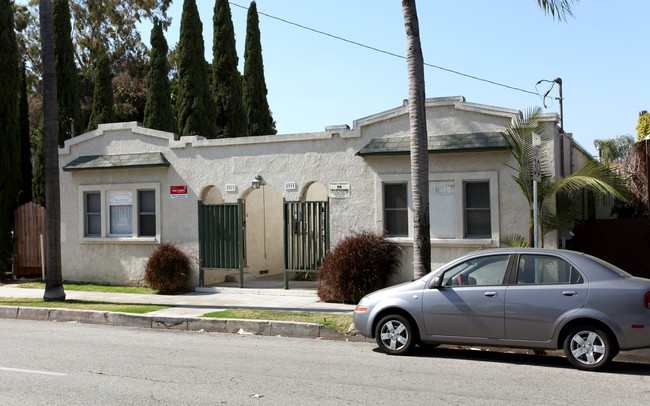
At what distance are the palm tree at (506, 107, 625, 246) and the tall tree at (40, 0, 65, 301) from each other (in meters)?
9.86

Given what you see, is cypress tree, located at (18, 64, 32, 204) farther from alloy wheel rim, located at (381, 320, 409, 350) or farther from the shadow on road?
the shadow on road

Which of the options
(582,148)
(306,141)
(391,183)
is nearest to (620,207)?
(582,148)

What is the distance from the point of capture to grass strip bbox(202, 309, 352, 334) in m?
11.2

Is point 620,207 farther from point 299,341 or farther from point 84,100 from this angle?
point 84,100

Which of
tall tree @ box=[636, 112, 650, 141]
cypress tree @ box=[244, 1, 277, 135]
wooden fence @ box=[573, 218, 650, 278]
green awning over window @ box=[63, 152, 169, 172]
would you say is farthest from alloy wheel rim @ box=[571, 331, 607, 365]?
cypress tree @ box=[244, 1, 277, 135]

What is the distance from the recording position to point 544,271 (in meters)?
8.40

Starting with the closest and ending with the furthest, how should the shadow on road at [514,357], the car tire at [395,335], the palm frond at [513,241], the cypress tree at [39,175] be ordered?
the shadow on road at [514,357], the car tire at [395,335], the palm frond at [513,241], the cypress tree at [39,175]

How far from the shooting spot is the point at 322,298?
47.0ft

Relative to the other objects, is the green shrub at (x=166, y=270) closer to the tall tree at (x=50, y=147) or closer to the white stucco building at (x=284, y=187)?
the white stucco building at (x=284, y=187)

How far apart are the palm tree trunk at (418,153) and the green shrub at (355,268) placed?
260cm

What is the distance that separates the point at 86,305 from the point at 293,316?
198 inches

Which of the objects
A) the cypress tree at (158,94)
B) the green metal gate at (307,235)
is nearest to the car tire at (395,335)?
the green metal gate at (307,235)

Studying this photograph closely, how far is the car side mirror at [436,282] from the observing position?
8.87 metres

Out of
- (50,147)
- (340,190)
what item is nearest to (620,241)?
(340,190)
